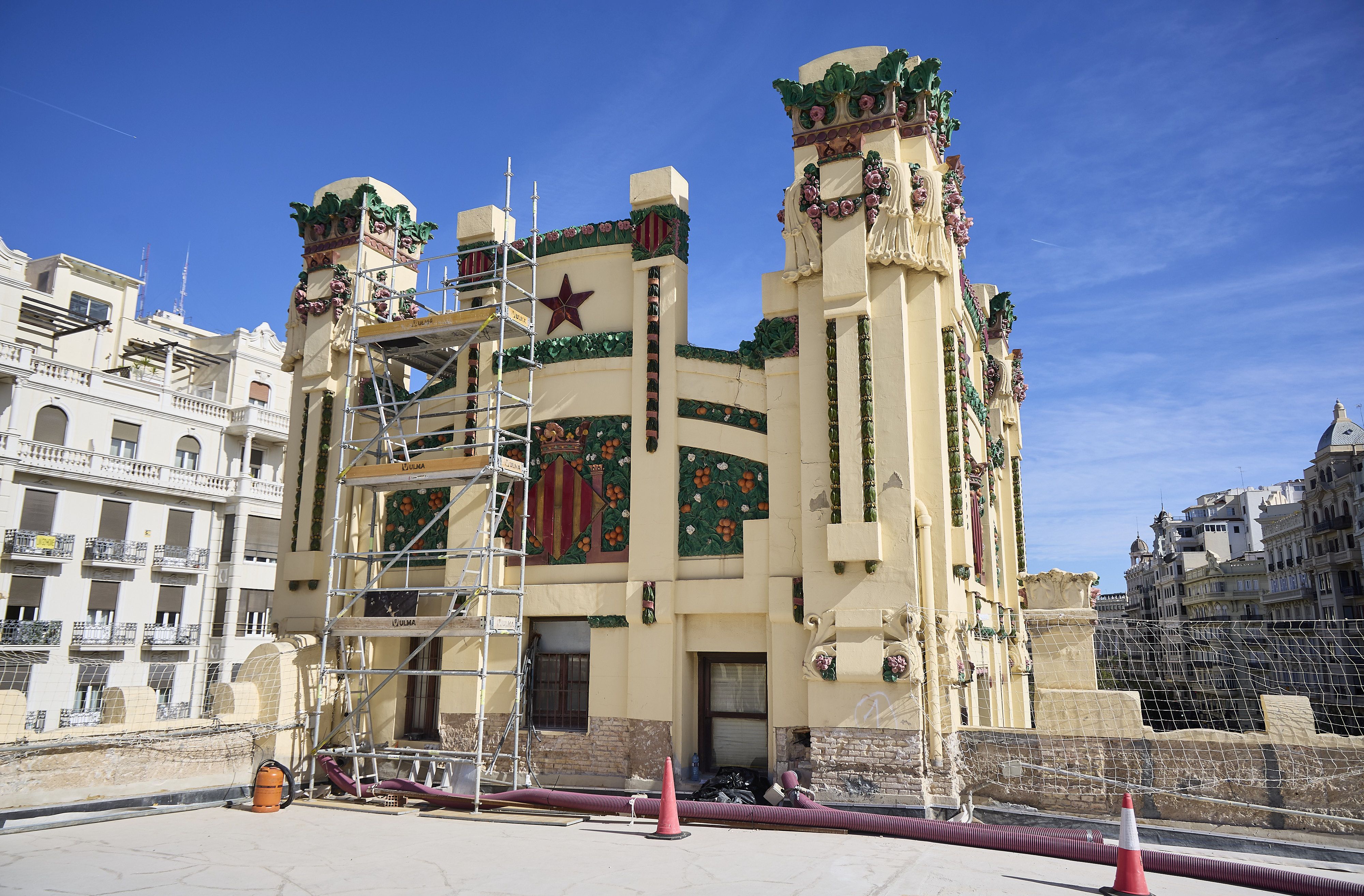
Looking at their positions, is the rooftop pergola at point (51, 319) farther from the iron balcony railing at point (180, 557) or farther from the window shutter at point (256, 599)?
the window shutter at point (256, 599)

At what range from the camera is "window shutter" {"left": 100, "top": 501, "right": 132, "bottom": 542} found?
96.3 ft

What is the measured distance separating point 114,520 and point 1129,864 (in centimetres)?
3106

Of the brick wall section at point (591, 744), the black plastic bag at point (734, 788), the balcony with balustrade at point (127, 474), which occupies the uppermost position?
the balcony with balustrade at point (127, 474)

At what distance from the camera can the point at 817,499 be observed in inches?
530

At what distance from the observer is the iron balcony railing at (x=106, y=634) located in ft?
92.2

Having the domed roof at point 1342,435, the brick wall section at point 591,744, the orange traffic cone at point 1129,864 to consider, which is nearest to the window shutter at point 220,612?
the brick wall section at point 591,744

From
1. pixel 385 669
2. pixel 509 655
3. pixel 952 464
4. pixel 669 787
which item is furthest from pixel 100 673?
pixel 952 464

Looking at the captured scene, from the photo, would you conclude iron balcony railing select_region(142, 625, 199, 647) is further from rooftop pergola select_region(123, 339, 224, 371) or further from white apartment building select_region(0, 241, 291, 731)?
rooftop pergola select_region(123, 339, 224, 371)

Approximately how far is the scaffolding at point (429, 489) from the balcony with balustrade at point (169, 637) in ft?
57.4

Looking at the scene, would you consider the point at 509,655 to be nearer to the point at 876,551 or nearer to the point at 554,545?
the point at 554,545

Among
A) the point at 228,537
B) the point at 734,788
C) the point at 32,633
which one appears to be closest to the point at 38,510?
the point at 32,633

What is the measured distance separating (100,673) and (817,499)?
2598cm

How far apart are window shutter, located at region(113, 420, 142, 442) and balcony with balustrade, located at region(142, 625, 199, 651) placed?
6.34m

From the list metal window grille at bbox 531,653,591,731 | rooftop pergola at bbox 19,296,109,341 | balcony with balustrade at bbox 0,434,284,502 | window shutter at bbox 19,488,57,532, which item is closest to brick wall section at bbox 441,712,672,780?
metal window grille at bbox 531,653,591,731
